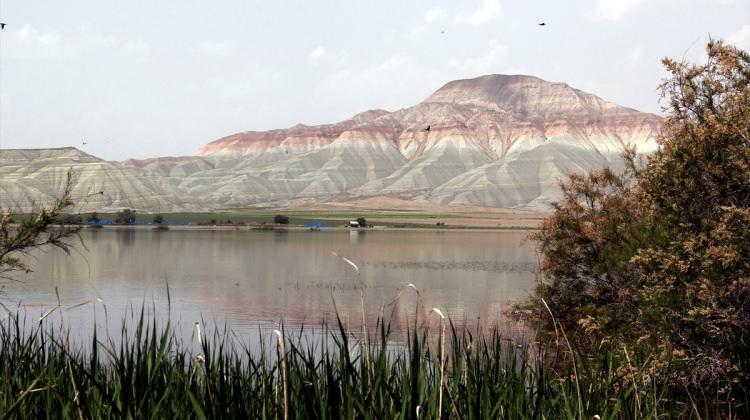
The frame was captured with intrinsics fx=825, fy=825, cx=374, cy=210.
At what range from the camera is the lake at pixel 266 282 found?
45031 mm

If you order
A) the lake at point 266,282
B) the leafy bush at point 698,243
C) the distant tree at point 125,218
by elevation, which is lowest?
the lake at point 266,282

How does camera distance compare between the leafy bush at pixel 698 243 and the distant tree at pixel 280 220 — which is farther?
the distant tree at pixel 280 220

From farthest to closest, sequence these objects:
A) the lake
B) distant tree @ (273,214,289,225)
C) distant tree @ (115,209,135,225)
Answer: distant tree @ (273,214,289,225) → distant tree @ (115,209,135,225) → the lake

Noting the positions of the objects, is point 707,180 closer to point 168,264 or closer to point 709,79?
point 709,79

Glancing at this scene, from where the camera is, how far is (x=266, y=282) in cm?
6391

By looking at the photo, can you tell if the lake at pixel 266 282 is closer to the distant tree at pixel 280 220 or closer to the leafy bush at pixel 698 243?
the leafy bush at pixel 698 243

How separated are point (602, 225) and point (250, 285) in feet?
124

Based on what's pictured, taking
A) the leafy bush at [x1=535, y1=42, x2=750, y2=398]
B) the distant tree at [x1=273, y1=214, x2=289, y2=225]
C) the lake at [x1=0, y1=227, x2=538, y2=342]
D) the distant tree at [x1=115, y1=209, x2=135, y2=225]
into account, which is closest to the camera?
the leafy bush at [x1=535, y1=42, x2=750, y2=398]

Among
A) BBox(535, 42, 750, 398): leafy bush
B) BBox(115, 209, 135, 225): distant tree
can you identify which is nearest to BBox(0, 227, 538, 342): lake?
BBox(535, 42, 750, 398): leafy bush

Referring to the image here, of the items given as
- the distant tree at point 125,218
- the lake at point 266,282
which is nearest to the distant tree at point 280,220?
→ the distant tree at point 125,218

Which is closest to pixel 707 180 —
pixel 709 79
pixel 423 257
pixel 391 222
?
pixel 709 79

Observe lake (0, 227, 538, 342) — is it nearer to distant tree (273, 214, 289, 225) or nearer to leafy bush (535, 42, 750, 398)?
leafy bush (535, 42, 750, 398)

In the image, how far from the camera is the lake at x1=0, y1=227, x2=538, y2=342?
45.0 metres

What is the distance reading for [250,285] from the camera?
61.7 metres
